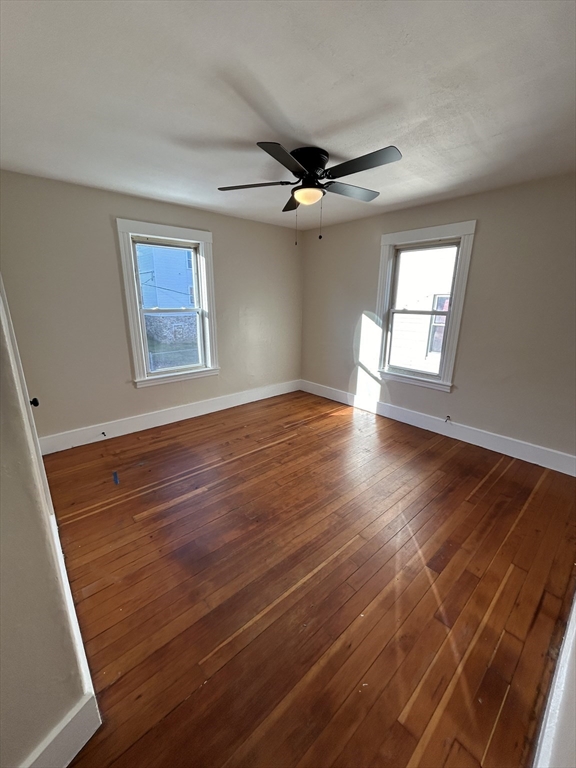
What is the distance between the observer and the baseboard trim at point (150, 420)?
3053mm

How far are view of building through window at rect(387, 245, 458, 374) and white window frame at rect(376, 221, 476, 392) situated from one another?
0.06 meters

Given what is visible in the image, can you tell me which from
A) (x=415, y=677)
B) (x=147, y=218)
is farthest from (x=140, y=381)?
(x=415, y=677)

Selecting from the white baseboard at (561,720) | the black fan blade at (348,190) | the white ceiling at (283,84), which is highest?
the white ceiling at (283,84)

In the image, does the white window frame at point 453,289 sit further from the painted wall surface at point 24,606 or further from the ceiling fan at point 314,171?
the painted wall surface at point 24,606

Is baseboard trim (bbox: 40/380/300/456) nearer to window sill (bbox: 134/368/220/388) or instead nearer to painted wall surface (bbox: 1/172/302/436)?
painted wall surface (bbox: 1/172/302/436)

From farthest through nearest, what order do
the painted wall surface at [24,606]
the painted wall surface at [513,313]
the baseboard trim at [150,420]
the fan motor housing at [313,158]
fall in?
1. the baseboard trim at [150,420]
2. the painted wall surface at [513,313]
3. the fan motor housing at [313,158]
4. the painted wall surface at [24,606]

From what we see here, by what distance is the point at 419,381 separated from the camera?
11.9 feet

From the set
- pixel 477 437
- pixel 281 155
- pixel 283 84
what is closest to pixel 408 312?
pixel 477 437

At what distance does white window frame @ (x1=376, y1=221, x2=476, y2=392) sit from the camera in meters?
3.09

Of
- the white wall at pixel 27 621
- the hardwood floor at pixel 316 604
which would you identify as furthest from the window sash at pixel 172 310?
the white wall at pixel 27 621

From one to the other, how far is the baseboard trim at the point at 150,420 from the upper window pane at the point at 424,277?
2.27 metres

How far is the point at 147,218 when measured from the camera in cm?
323

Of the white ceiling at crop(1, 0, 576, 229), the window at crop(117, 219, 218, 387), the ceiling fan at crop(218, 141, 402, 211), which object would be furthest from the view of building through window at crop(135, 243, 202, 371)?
the ceiling fan at crop(218, 141, 402, 211)

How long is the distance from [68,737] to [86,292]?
312cm
